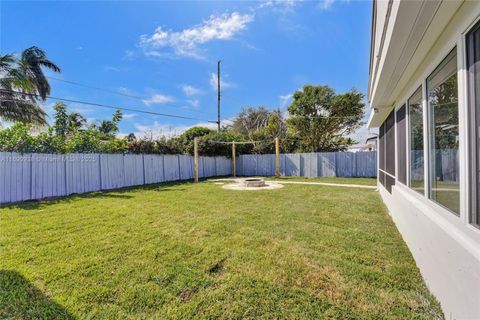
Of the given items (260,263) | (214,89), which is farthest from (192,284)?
(214,89)

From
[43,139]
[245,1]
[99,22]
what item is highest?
[99,22]

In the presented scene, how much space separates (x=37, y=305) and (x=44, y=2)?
8.93 meters

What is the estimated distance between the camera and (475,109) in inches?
58.4

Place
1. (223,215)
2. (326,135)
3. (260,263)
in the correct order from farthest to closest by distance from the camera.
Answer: (326,135) < (223,215) < (260,263)

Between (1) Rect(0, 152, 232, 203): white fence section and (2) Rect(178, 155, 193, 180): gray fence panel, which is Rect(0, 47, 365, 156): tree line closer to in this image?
(1) Rect(0, 152, 232, 203): white fence section

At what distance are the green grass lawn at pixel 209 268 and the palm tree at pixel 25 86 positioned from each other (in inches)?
230

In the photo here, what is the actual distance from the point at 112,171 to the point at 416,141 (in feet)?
35.0

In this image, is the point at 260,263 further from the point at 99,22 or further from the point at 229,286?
the point at 99,22

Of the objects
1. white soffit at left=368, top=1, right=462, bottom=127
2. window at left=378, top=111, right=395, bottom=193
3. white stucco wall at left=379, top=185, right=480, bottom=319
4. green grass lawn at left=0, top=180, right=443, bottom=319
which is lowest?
green grass lawn at left=0, top=180, right=443, bottom=319

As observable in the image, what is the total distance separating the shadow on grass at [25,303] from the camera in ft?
6.14

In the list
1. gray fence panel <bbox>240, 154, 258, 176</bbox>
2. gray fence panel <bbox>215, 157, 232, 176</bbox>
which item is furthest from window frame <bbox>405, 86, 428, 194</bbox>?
gray fence panel <bbox>240, 154, 258, 176</bbox>

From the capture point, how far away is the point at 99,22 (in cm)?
913

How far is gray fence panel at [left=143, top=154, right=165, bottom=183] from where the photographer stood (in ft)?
38.4

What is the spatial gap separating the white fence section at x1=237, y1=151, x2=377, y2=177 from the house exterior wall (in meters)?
12.1
